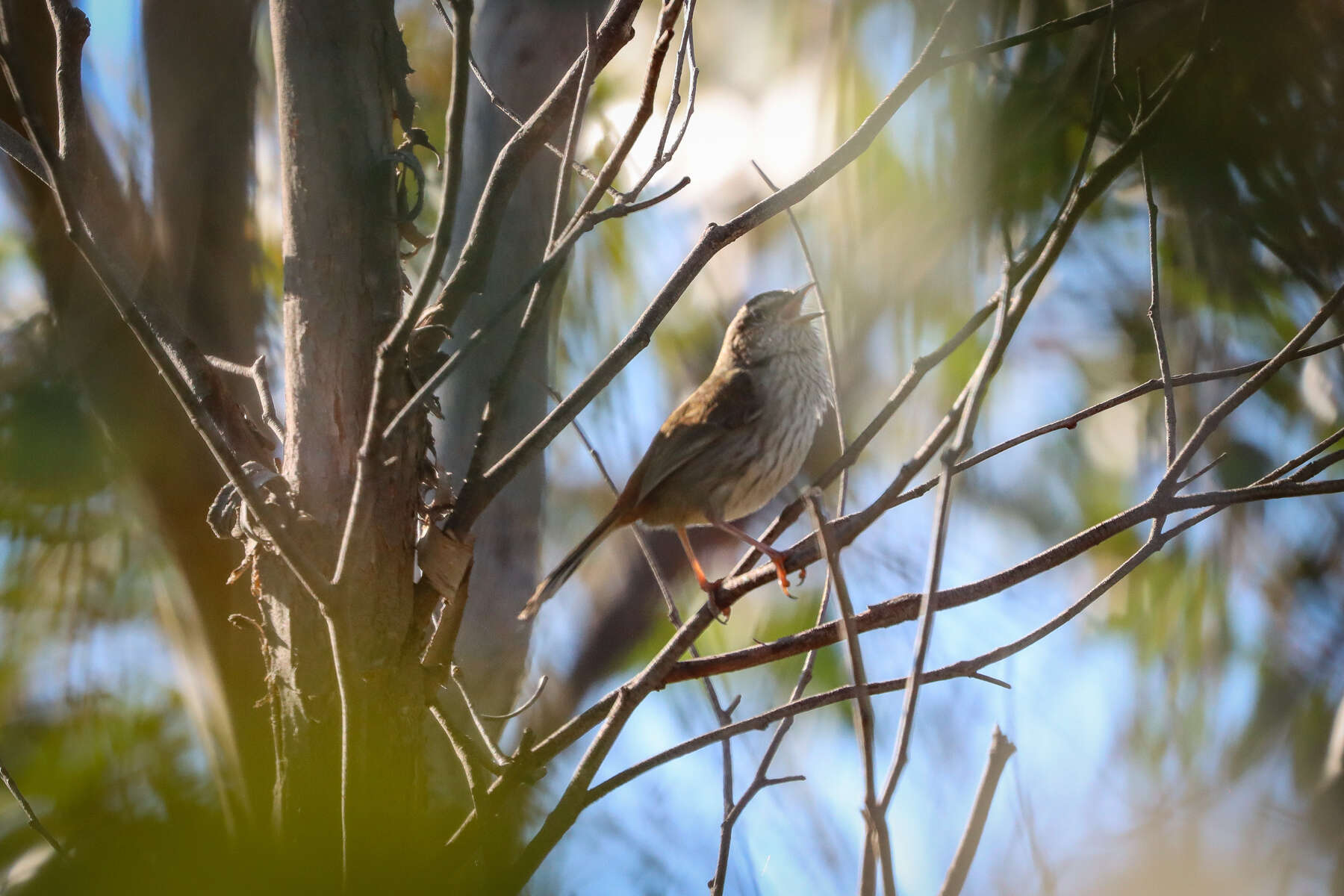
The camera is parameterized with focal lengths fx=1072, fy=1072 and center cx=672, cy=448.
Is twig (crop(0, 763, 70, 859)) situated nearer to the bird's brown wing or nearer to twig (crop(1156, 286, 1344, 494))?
twig (crop(1156, 286, 1344, 494))

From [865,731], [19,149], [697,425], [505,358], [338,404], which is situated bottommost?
[865,731]

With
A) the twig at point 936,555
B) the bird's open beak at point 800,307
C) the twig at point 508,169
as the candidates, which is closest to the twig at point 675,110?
the twig at point 508,169

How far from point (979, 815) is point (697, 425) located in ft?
→ 8.00

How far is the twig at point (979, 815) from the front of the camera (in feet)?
4.52

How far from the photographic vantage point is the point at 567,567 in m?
3.22

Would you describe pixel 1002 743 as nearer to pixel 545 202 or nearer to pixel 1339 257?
pixel 1339 257

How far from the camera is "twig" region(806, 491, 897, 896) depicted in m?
1.25

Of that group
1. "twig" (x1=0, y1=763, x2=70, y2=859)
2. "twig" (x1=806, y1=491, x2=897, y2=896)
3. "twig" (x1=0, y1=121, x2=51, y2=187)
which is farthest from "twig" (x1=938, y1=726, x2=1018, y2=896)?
"twig" (x1=0, y1=121, x2=51, y2=187)

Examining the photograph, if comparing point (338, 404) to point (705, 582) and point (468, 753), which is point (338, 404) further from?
point (705, 582)

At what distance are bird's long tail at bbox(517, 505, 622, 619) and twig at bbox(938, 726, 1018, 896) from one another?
1751 mm

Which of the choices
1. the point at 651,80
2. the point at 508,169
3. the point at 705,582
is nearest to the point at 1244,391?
the point at 651,80

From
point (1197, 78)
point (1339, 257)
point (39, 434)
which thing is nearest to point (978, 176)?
point (1197, 78)

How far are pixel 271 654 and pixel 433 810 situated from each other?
49 cm

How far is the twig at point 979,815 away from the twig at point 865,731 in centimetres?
10
